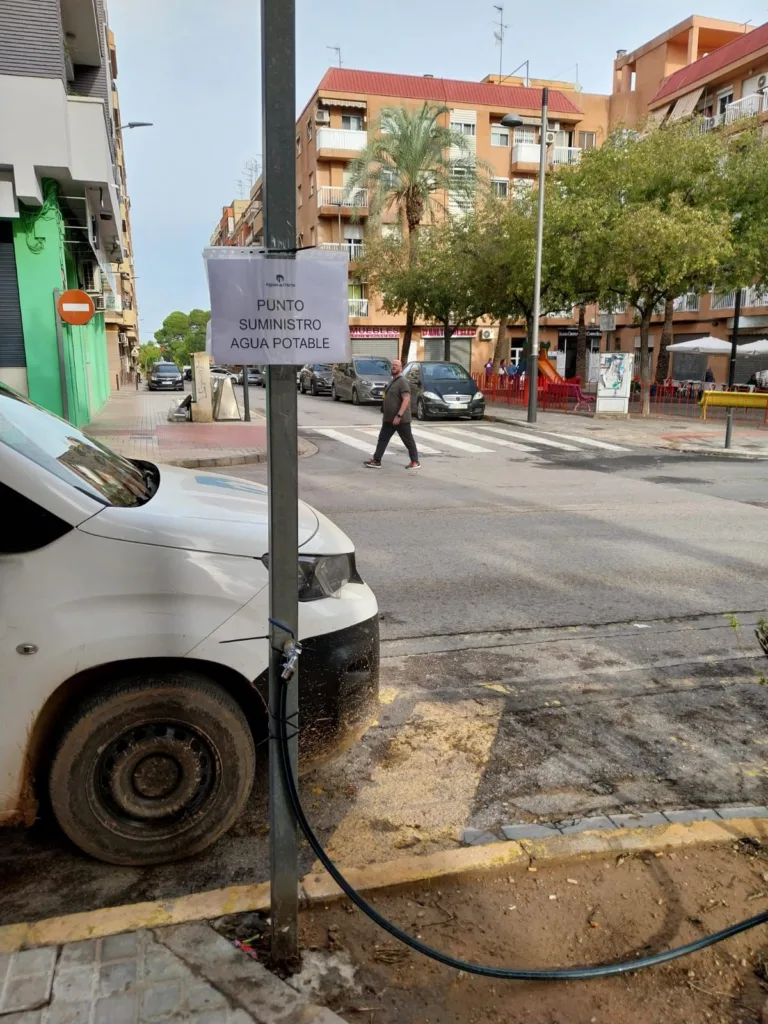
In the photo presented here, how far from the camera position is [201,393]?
1992cm

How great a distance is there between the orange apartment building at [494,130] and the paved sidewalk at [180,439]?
2202 centimetres

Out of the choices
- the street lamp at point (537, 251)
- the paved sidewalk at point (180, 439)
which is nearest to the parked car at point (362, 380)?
the paved sidewalk at point (180, 439)

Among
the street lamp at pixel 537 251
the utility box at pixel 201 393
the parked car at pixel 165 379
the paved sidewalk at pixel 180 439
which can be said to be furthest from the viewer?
the parked car at pixel 165 379

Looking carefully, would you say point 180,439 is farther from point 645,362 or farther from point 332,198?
point 332,198

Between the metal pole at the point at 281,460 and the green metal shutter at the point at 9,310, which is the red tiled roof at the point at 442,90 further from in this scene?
the metal pole at the point at 281,460

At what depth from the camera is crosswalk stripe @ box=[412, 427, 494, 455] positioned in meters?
15.8

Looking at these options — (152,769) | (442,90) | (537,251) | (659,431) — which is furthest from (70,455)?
(442,90)

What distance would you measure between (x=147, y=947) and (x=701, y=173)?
2503 cm

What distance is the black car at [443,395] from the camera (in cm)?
2167

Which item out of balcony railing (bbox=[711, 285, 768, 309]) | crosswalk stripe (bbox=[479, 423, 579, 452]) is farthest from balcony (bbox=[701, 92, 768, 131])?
crosswalk stripe (bbox=[479, 423, 579, 452])

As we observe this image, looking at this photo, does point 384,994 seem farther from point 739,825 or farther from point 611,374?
point 611,374

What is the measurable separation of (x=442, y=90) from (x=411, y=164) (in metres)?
13.7

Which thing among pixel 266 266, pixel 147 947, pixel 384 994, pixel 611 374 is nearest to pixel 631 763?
pixel 384 994

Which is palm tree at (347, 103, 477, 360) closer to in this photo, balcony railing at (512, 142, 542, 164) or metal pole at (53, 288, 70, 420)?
balcony railing at (512, 142, 542, 164)
